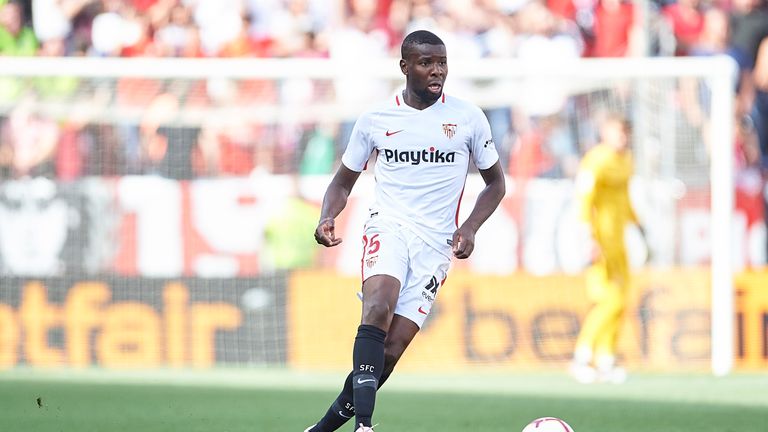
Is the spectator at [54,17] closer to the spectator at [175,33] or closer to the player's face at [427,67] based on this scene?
the spectator at [175,33]

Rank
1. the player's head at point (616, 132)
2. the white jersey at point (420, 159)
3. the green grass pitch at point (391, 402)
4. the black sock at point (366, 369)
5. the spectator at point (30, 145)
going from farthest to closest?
the spectator at point (30, 145), the player's head at point (616, 132), the green grass pitch at point (391, 402), the white jersey at point (420, 159), the black sock at point (366, 369)

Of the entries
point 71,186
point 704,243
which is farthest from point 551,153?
point 71,186

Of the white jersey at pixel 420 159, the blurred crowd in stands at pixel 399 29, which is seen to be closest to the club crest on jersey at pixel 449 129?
the white jersey at pixel 420 159

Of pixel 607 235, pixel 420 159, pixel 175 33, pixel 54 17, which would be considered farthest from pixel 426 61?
pixel 54 17

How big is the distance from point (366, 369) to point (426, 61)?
162cm

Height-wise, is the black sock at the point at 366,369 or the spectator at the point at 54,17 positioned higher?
the spectator at the point at 54,17

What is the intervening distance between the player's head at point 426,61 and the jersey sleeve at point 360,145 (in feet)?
1.16

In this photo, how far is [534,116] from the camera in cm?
1688

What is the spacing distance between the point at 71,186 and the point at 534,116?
537 cm

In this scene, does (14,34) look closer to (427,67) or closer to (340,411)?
(427,67)

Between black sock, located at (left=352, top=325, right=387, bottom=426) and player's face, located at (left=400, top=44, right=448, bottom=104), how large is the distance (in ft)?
4.26

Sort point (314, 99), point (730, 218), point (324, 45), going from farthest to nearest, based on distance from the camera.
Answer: point (324, 45), point (314, 99), point (730, 218)

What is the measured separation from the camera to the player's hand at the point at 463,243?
7.33 meters

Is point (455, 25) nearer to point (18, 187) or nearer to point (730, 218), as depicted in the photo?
point (730, 218)
